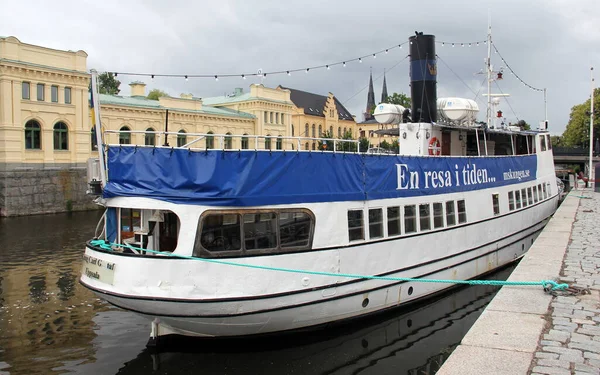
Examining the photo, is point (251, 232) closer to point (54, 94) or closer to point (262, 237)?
point (262, 237)

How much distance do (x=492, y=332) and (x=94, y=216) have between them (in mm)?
33008

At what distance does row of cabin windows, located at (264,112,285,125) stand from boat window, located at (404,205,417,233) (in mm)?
45093

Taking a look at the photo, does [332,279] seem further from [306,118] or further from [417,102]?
[306,118]

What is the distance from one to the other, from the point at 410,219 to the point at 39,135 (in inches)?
1390

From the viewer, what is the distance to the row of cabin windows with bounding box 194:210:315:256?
8.93m

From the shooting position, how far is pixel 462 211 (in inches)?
544

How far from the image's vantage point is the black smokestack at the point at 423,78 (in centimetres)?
1550

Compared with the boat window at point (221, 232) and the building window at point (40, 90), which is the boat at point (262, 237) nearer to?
the boat window at point (221, 232)

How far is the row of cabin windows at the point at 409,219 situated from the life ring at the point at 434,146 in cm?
220

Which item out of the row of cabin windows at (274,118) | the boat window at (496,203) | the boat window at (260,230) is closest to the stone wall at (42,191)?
the row of cabin windows at (274,118)

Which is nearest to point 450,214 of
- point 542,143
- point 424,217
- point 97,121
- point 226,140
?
point 424,217

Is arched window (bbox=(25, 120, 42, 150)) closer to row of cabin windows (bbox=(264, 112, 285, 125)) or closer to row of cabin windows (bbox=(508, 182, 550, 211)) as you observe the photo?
row of cabin windows (bbox=(264, 112, 285, 125))

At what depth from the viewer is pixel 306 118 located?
6850 cm

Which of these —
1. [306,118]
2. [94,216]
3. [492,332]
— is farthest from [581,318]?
[306,118]
